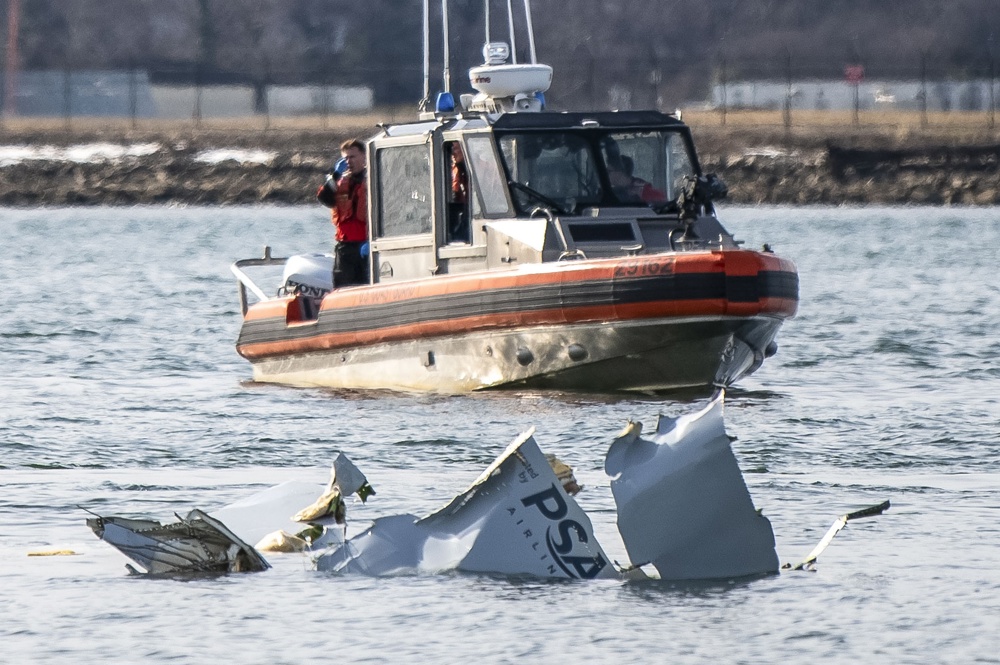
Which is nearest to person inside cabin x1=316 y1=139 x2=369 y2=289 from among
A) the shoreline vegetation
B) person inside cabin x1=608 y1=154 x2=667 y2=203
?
person inside cabin x1=608 y1=154 x2=667 y2=203

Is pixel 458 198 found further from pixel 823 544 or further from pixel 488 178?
pixel 823 544

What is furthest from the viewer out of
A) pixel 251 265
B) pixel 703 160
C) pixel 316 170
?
pixel 316 170

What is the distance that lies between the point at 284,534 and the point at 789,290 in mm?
5860

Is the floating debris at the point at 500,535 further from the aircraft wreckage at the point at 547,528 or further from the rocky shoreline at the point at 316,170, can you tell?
the rocky shoreline at the point at 316,170

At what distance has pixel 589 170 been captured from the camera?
575 inches

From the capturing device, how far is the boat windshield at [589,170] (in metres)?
14.5

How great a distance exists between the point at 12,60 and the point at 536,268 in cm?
8033

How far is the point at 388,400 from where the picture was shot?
47.5 feet

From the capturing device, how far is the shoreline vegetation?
2077 inches

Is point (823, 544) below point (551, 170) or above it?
below

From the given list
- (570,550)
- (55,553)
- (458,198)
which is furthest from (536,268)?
(570,550)

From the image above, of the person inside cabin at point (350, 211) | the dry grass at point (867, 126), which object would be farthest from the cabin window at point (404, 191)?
the dry grass at point (867, 126)

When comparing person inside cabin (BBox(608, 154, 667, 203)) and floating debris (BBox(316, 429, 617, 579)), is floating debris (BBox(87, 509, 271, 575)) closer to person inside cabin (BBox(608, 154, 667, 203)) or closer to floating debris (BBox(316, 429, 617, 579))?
floating debris (BBox(316, 429, 617, 579))

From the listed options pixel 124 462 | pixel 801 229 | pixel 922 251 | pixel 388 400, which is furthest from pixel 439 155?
pixel 801 229
